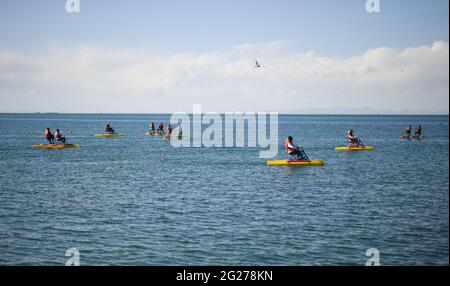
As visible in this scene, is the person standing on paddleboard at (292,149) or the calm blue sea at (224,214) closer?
the calm blue sea at (224,214)

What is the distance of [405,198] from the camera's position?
33.4m

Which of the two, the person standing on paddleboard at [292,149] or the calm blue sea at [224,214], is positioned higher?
the person standing on paddleboard at [292,149]

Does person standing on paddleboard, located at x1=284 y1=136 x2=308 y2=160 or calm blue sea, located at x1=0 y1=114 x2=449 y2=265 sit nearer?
calm blue sea, located at x1=0 y1=114 x2=449 y2=265

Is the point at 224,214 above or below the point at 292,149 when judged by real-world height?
below

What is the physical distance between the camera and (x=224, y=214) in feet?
93.1

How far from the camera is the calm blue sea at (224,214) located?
2125cm

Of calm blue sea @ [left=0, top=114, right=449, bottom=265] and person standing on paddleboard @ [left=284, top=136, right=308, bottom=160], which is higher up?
person standing on paddleboard @ [left=284, top=136, right=308, bottom=160]

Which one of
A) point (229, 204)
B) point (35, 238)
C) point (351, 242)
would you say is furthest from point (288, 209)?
point (35, 238)

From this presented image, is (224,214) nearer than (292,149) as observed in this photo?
Yes

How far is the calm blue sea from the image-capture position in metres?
21.2
